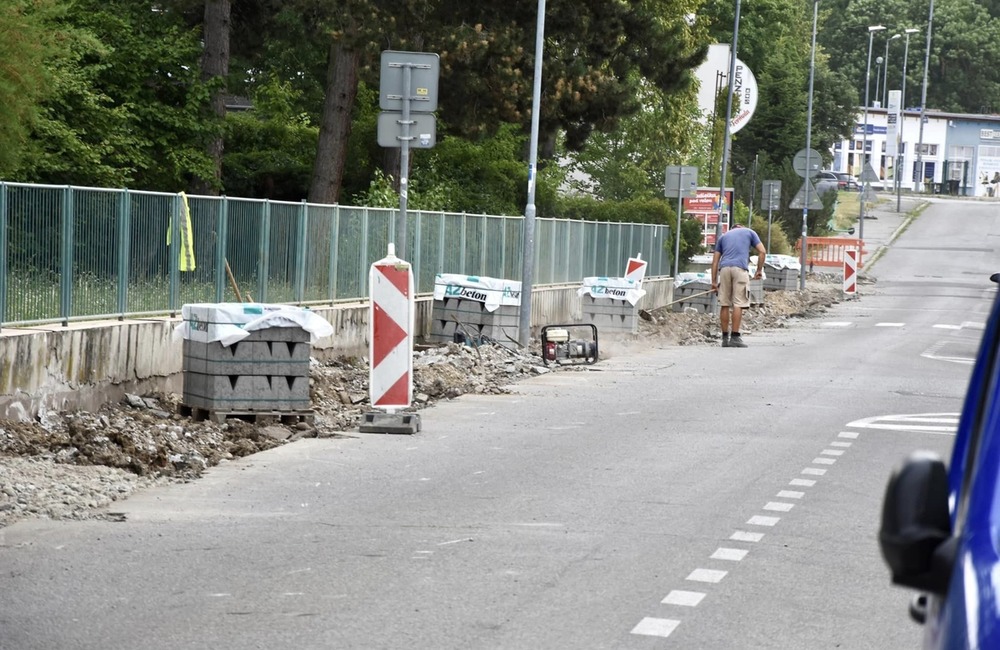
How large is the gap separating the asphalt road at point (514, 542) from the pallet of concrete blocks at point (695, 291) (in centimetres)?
1897

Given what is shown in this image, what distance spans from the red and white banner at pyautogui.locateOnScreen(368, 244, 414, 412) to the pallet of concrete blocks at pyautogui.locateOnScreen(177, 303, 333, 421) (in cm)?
44

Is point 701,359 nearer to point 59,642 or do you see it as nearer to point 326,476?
point 326,476

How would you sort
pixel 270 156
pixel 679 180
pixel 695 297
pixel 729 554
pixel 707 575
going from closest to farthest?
1. pixel 707 575
2. pixel 729 554
3. pixel 679 180
4. pixel 695 297
5. pixel 270 156

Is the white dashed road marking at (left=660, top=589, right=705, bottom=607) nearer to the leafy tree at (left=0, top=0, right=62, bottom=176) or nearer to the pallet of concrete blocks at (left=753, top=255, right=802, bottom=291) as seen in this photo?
the leafy tree at (left=0, top=0, right=62, bottom=176)

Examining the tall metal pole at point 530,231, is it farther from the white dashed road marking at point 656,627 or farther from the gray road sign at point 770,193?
the gray road sign at point 770,193

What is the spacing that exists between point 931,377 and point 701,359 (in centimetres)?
369

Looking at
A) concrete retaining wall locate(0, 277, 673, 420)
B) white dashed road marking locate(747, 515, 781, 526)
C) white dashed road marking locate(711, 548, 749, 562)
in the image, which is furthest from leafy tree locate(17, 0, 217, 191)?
white dashed road marking locate(711, 548, 749, 562)

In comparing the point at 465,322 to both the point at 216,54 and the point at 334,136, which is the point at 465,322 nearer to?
the point at 334,136

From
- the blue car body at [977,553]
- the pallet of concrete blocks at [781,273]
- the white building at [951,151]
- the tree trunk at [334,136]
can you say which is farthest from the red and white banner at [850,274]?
the white building at [951,151]

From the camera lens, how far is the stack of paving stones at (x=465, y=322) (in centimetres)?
2266

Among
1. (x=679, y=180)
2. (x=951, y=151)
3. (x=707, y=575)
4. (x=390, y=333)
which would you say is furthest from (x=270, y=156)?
(x=951, y=151)

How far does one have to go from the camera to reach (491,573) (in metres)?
7.90

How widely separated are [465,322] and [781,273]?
26840 millimetres

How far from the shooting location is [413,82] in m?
15.6
